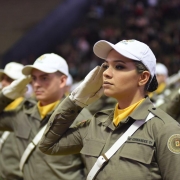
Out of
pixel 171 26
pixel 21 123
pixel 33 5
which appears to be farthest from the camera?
pixel 171 26

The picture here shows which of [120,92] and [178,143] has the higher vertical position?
[120,92]

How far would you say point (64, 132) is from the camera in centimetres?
302

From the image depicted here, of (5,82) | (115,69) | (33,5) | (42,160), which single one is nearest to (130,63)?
(115,69)

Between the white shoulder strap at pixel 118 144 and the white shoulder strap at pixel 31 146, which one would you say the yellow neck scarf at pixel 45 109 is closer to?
the white shoulder strap at pixel 31 146

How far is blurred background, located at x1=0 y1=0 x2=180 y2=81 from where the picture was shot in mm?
13070

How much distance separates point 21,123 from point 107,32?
11077 mm

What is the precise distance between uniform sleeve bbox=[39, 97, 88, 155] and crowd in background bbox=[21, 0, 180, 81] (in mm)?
9704

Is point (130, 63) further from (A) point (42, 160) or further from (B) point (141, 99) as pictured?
(A) point (42, 160)

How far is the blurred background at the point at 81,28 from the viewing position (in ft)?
42.9

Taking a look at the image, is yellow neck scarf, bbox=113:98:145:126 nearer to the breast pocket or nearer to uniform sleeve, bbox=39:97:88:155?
the breast pocket

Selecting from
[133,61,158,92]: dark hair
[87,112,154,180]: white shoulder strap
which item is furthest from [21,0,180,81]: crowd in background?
[87,112,154,180]: white shoulder strap

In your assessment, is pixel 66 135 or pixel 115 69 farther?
pixel 66 135

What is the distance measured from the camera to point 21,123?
397 cm

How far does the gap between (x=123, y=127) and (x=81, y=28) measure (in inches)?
517
